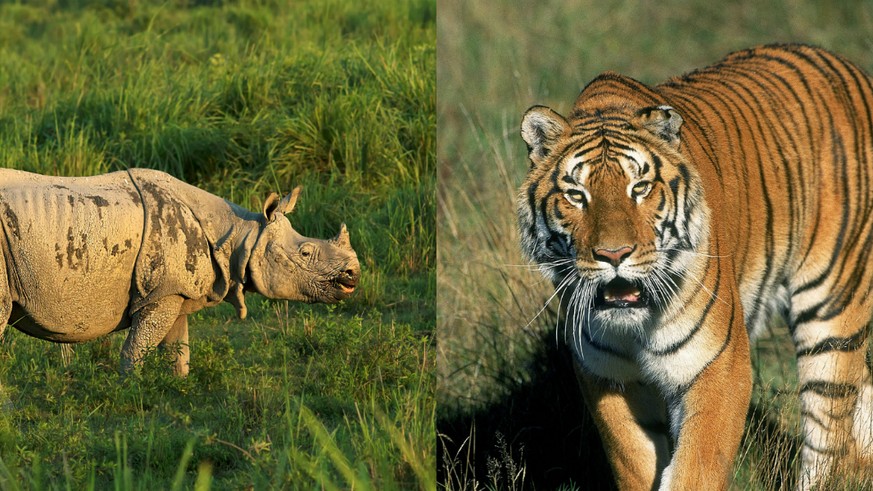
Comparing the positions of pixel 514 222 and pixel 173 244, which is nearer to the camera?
pixel 514 222

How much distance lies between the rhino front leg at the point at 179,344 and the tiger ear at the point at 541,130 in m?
2.16

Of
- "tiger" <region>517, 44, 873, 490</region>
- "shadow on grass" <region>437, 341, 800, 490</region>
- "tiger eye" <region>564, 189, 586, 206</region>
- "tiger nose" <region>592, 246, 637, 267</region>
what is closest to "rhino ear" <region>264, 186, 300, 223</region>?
"shadow on grass" <region>437, 341, 800, 490</region>

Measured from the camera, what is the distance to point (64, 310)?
16.9ft

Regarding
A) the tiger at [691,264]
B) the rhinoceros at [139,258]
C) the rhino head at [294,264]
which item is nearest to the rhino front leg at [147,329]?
the rhinoceros at [139,258]

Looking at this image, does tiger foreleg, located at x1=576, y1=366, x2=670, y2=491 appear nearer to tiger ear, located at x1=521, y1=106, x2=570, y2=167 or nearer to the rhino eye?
tiger ear, located at x1=521, y1=106, x2=570, y2=167

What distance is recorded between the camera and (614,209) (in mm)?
3572

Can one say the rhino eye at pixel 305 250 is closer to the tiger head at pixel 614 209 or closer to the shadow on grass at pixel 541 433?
the shadow on grass at pixel 541 433

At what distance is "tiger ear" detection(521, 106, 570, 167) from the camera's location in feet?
12.2

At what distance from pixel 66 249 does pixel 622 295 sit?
250 centimetres

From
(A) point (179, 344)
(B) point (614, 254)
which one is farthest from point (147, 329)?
(B) point (614, 254)

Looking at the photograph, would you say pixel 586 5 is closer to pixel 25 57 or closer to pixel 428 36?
pixel 428 36

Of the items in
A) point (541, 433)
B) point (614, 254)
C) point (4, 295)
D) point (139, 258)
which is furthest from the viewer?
point (139, 258)

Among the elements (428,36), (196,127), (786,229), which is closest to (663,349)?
(786,229)

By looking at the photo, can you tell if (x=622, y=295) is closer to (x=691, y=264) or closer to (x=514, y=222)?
(x=691, y=264)
